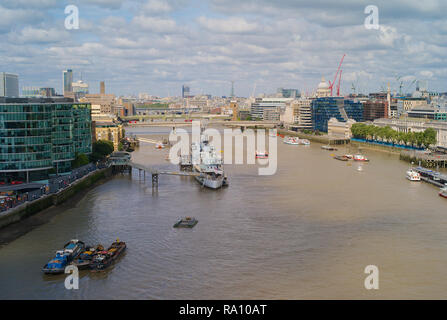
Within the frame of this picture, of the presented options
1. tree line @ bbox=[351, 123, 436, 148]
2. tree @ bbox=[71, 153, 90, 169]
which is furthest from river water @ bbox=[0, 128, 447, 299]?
tree line @ bbox=[351, 123, 436, 148]

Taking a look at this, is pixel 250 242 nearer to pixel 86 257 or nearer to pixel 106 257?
pixel 106 257

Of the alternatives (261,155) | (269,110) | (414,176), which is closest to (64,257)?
(414,176)

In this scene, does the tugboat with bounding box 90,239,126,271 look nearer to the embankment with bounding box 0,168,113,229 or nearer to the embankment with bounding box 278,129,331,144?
the embankment with bounding box 0,168,113,229

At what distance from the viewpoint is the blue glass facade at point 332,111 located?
55.8 meters

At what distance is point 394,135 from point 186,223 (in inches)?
1091

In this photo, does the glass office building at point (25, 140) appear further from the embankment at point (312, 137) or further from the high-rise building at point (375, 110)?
the high-rise building at point (375, 110)

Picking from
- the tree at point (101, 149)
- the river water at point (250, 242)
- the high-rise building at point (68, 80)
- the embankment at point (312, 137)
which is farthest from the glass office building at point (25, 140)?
the high-rise building at point (68, 80)

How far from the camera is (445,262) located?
11.7 meters

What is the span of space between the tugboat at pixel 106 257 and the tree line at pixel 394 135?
2684 centimetres

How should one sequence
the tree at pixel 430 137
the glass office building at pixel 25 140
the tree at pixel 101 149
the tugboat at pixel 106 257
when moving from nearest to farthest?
the tugboat at pixel 106 257 → the glass office building at pixel 25 140 → the tree at pixel 101 149 → the tree at pixel 430 137

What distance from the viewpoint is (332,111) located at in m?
55.8
